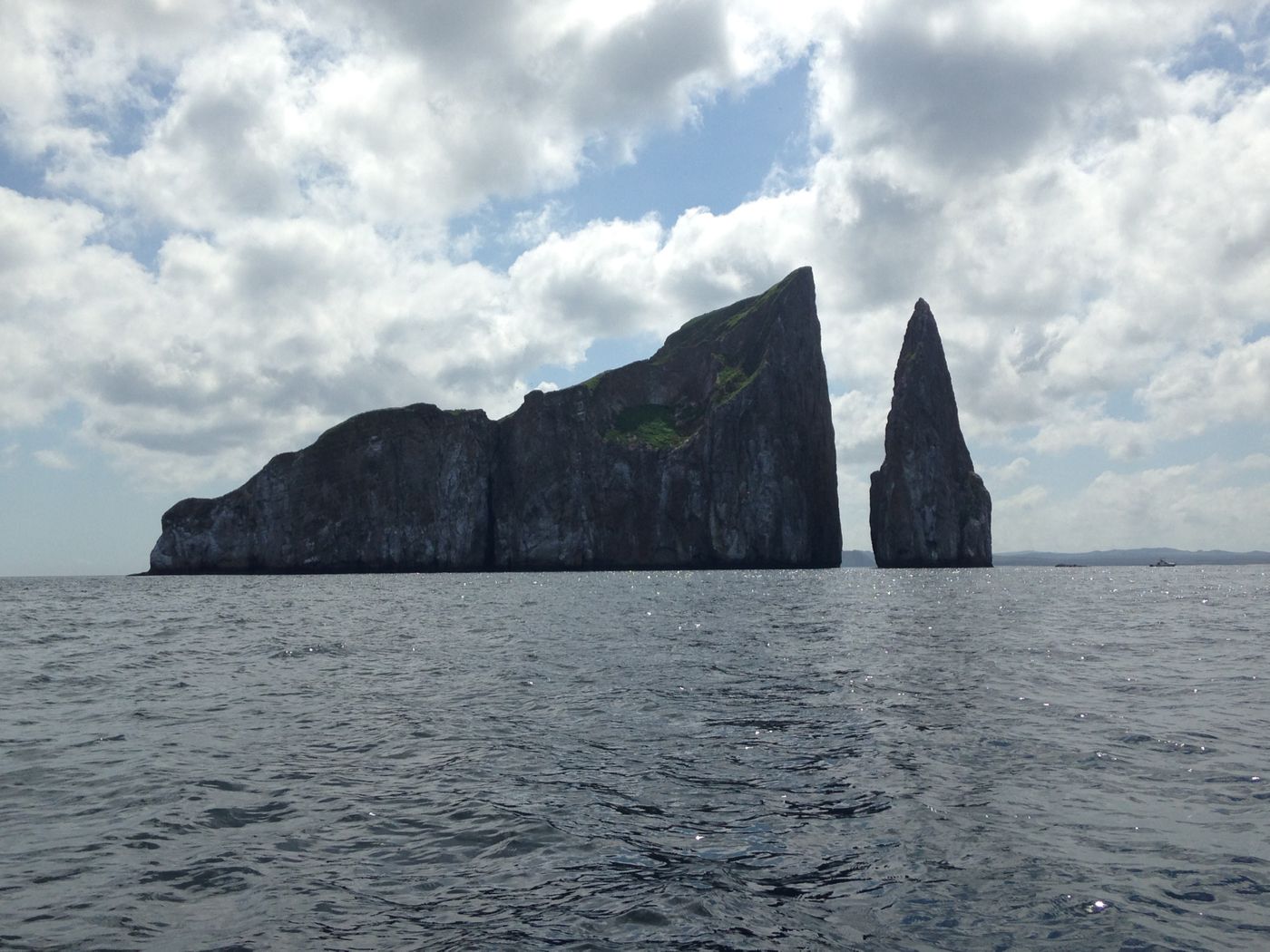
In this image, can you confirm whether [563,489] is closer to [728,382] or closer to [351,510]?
[351,510]

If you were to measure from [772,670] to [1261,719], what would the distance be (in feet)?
40.7

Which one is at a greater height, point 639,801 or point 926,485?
point 926,485

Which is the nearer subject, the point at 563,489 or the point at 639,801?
the point at 639,801

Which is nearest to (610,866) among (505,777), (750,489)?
(505,777)

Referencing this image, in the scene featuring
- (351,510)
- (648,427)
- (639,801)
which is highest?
(648,427)

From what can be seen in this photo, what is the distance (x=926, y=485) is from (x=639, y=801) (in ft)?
496

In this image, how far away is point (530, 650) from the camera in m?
31.8

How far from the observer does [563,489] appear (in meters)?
162

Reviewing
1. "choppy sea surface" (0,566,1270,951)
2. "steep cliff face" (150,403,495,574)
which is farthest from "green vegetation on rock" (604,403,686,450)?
"choppy sea surface" (0,566,1270,951)

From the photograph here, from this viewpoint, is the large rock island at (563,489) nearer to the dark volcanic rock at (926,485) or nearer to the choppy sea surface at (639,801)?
the dark volcanic rock at (926,485)

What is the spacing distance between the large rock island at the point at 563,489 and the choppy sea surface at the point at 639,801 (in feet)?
414

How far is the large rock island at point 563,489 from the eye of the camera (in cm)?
15262

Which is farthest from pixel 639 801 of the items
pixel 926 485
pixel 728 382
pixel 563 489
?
pixel 728 382

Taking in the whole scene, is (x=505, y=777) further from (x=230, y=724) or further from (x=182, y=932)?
(x=230, y=724)
